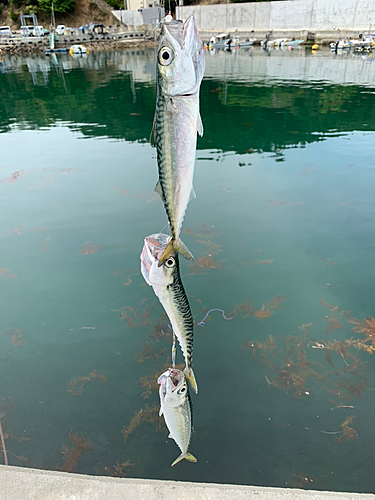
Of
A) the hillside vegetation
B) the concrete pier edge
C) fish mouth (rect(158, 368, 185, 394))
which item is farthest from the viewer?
the hillside vegetation

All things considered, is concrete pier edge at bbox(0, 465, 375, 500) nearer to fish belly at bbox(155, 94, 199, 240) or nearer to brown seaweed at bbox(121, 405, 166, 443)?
brown seaweed at bbox(121, 405, 166, 443)

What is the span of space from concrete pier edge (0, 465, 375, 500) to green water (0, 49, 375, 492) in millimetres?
1162

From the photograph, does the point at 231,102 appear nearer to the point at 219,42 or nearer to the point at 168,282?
the point at 168,282

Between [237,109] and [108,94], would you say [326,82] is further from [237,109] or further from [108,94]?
[108,94]

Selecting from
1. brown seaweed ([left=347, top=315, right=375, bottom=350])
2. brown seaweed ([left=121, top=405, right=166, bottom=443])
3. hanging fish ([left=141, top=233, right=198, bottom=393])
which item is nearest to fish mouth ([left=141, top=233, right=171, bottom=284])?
hanging fish ([left=141, top=233, right=198, bottom=393])

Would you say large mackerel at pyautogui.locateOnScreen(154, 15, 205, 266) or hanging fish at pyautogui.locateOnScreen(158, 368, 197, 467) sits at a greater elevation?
large mackerel at pyautogui.locateOnScreen(154, 15, 205, 266)

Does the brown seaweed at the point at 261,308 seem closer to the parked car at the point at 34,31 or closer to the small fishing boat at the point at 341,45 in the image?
the small fishing boat at the point at 341,45

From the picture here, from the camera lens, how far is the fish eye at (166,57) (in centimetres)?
186

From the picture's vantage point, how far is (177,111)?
2.00 meters

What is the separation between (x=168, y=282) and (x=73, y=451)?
10.1ft

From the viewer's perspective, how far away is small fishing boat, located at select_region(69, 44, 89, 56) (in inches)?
2483

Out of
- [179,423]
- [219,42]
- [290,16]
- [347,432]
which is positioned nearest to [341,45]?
[290,16]

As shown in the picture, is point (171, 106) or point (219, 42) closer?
point (171, 106)

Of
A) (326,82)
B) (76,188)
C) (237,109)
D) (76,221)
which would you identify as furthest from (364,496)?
(326,82)
